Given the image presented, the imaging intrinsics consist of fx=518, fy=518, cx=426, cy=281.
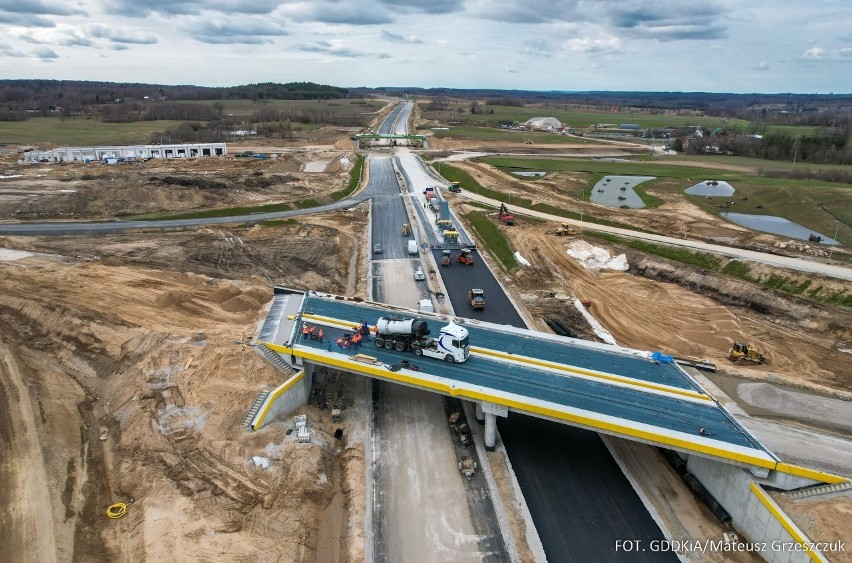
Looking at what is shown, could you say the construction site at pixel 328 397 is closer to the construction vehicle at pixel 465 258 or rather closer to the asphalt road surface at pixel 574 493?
the asphalt road surface at pixel 574 493

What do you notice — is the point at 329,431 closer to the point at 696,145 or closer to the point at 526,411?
the point at 526,411

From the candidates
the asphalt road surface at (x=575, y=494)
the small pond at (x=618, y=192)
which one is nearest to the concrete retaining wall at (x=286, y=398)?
the asphalt road surface at (x=575, y=494)

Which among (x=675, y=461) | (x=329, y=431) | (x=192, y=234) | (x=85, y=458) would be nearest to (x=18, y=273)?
(x=192, y=234)

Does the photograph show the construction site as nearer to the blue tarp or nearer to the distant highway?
the distant highway

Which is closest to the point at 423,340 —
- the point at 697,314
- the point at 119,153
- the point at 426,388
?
the point at 426,388

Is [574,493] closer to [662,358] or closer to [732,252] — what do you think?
[662,358]

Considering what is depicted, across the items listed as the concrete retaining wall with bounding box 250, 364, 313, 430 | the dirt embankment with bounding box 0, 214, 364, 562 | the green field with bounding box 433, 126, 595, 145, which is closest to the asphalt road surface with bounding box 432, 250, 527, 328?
the dirt embankment with bounding box 0, 214, 364, 562
